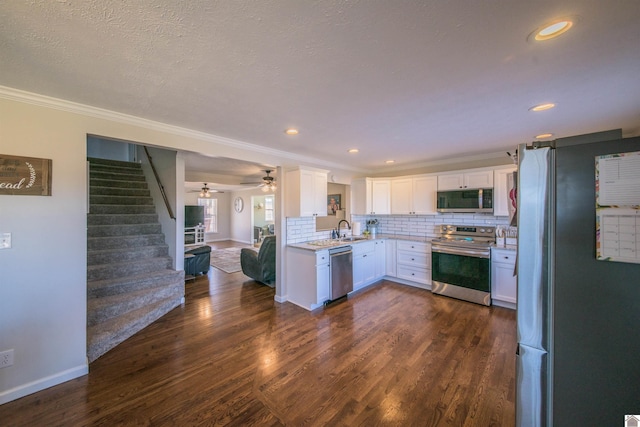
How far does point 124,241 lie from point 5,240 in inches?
82.9

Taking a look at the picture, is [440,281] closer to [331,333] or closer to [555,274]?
[331,333]

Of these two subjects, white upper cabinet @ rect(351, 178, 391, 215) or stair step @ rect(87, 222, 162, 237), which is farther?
white upper cabinet @ rect(351, 178, 391, 215)

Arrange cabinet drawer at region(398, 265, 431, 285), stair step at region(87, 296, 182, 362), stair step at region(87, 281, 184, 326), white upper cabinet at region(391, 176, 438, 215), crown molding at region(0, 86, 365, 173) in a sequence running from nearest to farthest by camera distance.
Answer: crown molding at region(0, 86, 365, 173), stair step at region(87, 296, 182, 362), stair step at region(87, 281, 184, 326), cabinet drawer at region(398, 265, 431, 285), white upper cabinet at region(391, 176, 438, 215)

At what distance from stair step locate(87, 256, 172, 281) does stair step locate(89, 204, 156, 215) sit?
3.76 ft

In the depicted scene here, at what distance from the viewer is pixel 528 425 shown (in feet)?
3.90

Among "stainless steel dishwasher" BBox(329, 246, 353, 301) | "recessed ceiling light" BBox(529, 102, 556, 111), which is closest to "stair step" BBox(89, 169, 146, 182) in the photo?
"stainless steel dishwasher" BBox(329, 246, 353, 301)

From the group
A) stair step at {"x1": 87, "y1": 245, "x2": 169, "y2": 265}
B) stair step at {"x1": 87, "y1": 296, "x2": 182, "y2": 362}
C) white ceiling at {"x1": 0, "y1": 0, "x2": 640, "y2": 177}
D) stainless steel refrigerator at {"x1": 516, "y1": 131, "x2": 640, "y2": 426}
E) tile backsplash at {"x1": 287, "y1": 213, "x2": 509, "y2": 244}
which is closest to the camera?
stainless steel refrigerator at {"x1": 516, "y1": 131, "x2": 640, "y2": 426}

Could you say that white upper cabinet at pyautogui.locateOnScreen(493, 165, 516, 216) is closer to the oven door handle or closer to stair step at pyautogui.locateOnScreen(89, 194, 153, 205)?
the oven door handle

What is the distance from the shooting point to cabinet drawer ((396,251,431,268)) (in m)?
4.33

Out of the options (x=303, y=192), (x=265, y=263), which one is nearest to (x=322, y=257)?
(x=303, y=192)

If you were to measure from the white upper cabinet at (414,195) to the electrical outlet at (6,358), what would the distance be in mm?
5131

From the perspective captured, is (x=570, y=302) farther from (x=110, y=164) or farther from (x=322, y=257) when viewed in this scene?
(x=110, y=164)

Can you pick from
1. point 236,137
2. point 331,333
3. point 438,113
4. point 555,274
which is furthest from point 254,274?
point 555,274

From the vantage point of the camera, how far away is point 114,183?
474 centimetres
